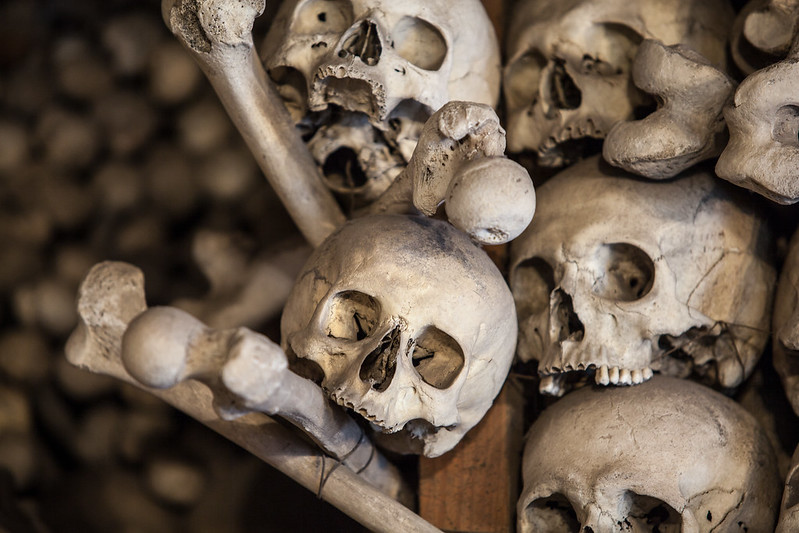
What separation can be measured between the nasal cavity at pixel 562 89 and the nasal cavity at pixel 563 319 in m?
0.29

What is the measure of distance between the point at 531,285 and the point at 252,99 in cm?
47

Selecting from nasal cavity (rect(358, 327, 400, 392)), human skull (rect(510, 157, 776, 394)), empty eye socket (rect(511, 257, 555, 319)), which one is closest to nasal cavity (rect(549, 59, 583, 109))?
→ human skull (rect(510, 157, 776, 394))

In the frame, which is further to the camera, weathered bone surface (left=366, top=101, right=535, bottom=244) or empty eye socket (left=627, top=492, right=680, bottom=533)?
empty eye socket (left=627, top=492, right=680, bottom=533)

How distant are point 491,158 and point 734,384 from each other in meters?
0.53

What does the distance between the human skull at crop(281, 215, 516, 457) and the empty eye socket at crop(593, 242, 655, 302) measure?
0.48ft

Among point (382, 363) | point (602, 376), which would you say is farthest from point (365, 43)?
point (602, 376)

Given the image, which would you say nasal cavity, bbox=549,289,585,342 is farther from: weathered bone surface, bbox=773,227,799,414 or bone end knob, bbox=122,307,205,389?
bone end knob, bbox=122,307,205,389

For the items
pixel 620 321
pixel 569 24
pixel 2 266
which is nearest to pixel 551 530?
pixel 620 321

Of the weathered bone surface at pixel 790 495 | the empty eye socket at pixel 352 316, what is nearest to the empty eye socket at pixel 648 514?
the weathered bone surface at pixel 790 495

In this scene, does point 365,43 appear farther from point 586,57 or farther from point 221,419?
point 221,419

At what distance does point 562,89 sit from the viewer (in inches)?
47.3

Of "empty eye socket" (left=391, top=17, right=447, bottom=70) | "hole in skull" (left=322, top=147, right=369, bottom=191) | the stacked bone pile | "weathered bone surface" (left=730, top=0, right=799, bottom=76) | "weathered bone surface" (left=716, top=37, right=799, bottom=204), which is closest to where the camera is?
"weathered bone surface" (left=716, top=37, right=799, bottom=204)

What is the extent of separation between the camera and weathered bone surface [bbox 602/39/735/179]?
38.9 inches

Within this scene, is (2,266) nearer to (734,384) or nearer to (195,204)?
(195,204)
